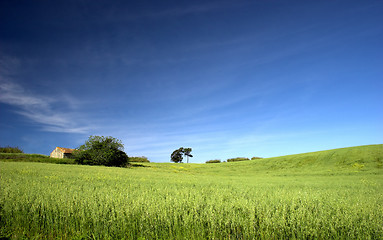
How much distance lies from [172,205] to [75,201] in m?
2.93

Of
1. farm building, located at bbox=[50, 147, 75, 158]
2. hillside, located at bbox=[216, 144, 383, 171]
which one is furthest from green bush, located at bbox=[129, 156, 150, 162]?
hillside, located at bbox=[216, 144, 383, 171]

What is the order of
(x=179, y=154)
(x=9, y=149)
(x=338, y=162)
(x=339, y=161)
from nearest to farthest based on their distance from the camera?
(x=338, y=162), (x=339, y=161), (x=9, y=149), (x=179, y=154)

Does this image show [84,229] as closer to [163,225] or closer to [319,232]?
[163,225]

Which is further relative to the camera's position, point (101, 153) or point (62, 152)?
point (62, 152)

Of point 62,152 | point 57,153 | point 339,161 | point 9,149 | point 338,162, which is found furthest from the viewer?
point 57,153

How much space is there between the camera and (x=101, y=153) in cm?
4022

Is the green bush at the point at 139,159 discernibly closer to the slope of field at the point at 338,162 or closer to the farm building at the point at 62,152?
the farm building at the point at 62,152

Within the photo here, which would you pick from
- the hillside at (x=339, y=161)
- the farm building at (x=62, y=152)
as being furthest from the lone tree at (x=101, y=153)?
the hillside at (x=339, y=161)

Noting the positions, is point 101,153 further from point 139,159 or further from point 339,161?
point 339,161

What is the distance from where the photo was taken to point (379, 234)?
4.25 meters

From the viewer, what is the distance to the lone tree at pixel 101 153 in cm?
3991

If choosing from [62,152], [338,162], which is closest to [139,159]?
[62,152]

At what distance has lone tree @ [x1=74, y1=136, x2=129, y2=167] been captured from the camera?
39.9 metres

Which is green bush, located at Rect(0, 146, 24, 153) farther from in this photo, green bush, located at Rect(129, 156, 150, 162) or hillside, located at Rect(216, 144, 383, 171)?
hillside, located at Rect(216, 144, 383, 171)
